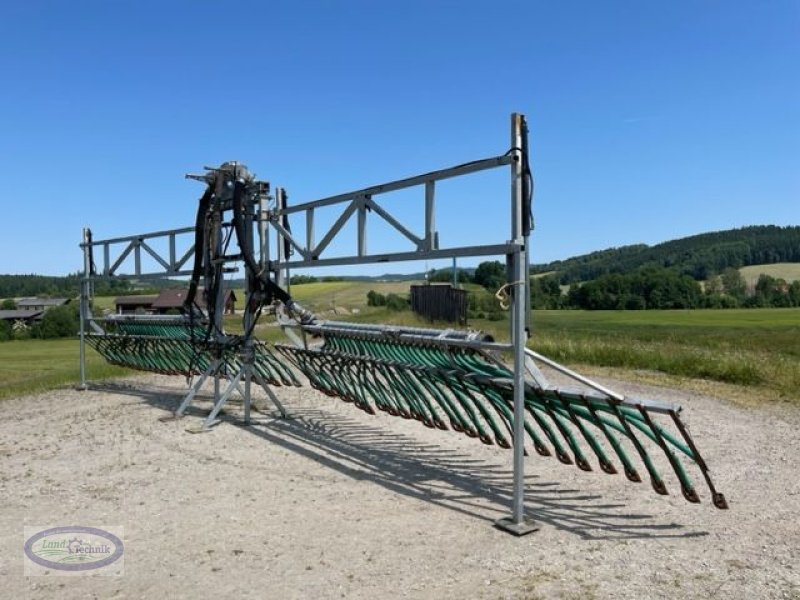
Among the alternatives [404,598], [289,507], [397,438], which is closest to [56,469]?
[289,507]

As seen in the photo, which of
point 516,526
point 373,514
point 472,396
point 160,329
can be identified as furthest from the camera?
point 160,329

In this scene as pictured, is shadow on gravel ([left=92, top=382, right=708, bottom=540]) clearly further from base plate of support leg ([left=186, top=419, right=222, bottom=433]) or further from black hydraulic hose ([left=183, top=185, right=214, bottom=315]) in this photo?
black hydraulic hose ([left=183, top=185, right=214, bottom=315])

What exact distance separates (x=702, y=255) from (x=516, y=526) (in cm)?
8339

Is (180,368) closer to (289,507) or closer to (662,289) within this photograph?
(289,507)

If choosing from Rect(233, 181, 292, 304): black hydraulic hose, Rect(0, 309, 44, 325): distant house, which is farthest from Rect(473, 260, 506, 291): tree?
Rect(0, 309, 44, 325): distant house

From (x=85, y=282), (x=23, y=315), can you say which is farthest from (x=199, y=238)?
(x=23, y=315)

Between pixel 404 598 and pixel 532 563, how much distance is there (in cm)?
91

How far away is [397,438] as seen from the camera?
7785 mm

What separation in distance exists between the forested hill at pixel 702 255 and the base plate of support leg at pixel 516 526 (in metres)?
63.4

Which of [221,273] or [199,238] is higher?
[199,238]

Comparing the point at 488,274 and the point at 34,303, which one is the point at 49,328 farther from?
the point at 488,274

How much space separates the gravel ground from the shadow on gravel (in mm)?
25

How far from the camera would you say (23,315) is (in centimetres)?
7381

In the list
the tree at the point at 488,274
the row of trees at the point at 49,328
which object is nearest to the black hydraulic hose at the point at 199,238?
the tree at the point at 488,274
